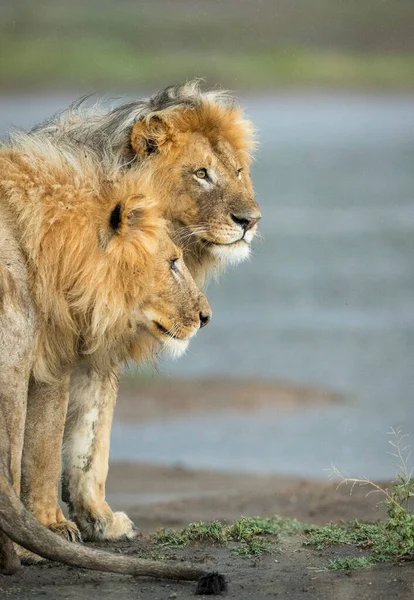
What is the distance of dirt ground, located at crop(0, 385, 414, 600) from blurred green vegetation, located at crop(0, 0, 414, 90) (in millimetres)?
12283

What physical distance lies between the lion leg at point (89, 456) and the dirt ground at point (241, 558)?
0.08 m

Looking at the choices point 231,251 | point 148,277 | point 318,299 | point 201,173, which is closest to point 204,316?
point 148,277

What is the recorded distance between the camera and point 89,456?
16.6 feet

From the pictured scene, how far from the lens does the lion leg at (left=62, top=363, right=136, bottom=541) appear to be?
16.5ft

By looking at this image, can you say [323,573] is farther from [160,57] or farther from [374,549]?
[160,57]

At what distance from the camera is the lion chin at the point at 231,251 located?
195 inches

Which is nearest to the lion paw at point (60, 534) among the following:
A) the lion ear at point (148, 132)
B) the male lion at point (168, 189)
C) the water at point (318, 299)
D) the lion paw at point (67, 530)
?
the lion paw at point (67, 530)

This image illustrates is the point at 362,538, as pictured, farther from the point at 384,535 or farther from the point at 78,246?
the point at 78,246

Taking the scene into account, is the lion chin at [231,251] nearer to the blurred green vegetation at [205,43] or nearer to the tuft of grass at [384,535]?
the tuft of grass at [384,535]

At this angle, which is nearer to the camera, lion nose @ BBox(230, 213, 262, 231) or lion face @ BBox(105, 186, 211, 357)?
lion face @ BBox(105, 186, 211, 357)

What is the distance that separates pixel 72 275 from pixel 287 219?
440 inches

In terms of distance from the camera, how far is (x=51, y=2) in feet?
73.5

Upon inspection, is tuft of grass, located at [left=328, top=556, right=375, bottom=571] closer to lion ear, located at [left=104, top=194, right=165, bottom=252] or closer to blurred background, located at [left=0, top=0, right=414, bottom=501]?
lion ear, located at [left=104, top=194, right=165, bottom=252]

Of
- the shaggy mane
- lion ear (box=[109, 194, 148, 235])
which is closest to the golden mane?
lion ear (box=[109, 194, 148, 235])
